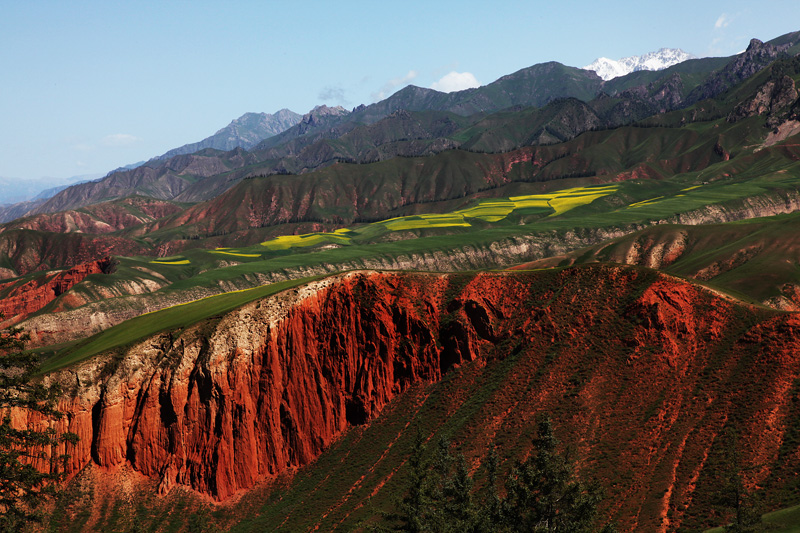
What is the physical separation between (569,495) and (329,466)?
40781 millimetres

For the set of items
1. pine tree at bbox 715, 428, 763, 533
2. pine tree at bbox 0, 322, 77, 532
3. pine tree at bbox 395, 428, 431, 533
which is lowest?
pine tree at bbox 715, 428, 763, 533

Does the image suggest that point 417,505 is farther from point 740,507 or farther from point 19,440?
point 19,440

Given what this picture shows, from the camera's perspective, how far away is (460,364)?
79.1 meters

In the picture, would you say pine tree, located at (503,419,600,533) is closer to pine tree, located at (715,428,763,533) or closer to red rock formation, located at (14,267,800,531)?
pine tree, located at (715,428,763,533)

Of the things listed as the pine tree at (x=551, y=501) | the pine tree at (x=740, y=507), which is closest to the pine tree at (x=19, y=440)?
the pine tree at (x=551, y=501)

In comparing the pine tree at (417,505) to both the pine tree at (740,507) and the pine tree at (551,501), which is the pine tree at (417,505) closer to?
the pine tree at (551,501)

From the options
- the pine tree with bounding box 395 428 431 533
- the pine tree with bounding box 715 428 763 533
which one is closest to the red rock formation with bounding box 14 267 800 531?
the pine tree with bounding box 715 428 763 533

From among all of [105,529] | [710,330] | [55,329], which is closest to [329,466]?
[105,529]

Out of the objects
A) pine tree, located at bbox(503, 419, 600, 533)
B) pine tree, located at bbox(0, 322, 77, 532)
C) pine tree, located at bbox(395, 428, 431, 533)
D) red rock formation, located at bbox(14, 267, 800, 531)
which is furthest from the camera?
red rock formation, located at bbox(14, 267, 800, 531)

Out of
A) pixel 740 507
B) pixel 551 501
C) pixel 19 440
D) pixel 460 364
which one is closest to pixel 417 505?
pixel 551 501

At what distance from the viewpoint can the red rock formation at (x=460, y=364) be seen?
62125 millimetres

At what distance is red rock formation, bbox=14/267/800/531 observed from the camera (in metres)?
62.1

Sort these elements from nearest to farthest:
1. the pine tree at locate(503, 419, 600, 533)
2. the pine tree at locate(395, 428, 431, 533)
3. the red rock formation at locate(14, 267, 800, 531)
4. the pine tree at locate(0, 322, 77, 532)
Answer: the pine tree at locate(0, 322, 77, 532)
the pine tree at locate(503, 419, 600, 533)
the pine tree at locate(395, 428, 431, 533)
the red rock formation at locate(14, 267, 800, 531)

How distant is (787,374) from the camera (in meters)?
62.0
